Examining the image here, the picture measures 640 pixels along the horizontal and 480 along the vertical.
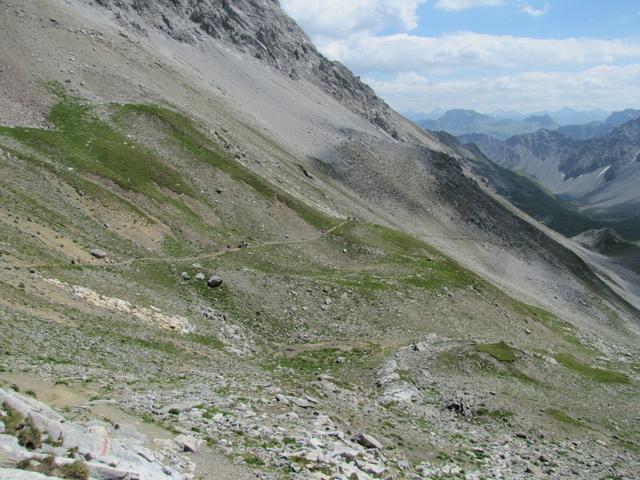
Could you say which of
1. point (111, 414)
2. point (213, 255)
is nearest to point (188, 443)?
point (111, 414)

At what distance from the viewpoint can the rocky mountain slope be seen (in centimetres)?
2872

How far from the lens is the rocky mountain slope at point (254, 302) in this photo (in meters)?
28.7

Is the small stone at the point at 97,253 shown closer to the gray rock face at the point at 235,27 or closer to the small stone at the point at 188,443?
the small stone at the point at 188,443

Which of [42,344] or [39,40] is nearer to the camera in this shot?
[42,344]

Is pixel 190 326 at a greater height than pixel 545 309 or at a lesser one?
lesser

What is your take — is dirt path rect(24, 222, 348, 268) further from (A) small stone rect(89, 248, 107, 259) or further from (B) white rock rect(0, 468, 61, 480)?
(B) white rock rect(0, 468, 61, 480)

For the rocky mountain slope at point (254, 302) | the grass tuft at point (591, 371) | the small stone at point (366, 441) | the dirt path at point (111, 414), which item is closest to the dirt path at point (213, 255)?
the rocky mountain slope at point (254, 302)

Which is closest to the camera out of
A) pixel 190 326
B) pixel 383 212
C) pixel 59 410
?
pixel 59 410

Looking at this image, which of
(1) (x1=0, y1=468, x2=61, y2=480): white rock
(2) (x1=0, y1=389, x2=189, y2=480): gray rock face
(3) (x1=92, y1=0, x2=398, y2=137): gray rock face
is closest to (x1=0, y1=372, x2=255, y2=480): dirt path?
(2) (x1=0, y1=389, x2=189, y2=480): gray rock face

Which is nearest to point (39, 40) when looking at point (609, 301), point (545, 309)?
point (545, 309)

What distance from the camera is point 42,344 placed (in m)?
31.2

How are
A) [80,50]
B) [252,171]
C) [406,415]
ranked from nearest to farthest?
[406,415] → [252,171] → [80,50]

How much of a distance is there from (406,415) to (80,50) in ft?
311

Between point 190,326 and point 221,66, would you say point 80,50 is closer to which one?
point 221,66
